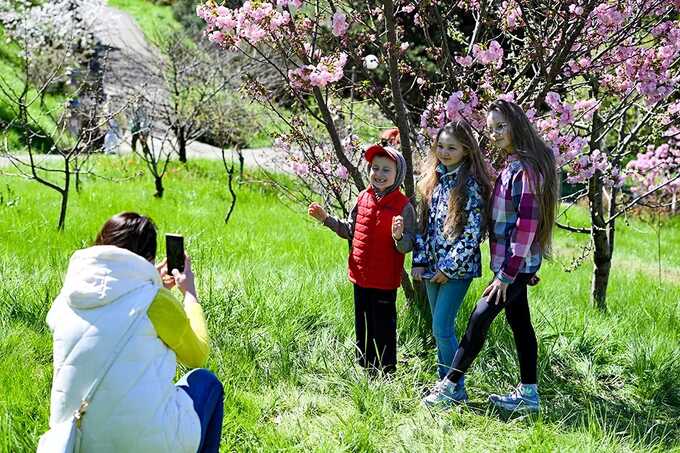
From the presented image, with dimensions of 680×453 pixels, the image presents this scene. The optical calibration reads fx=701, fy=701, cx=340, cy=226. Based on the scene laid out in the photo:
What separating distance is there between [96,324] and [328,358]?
1773 millimetres

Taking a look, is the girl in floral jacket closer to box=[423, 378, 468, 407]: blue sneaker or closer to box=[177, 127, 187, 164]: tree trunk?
box=[423, 378, 468, 407]: blue sneaker

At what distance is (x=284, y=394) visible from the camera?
10.1ft

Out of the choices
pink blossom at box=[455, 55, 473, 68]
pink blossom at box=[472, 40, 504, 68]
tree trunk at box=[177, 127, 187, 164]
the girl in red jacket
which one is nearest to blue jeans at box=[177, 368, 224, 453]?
the girl in red jacket

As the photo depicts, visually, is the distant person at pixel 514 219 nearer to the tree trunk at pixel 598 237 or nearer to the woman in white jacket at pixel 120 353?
the woman in white jacket at pixel 120 353

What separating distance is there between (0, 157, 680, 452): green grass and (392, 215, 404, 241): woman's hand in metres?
0.65

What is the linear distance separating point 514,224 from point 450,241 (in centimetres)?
27

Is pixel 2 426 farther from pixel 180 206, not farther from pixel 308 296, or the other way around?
pixel 180 206

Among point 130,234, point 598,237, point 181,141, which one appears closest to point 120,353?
point 130,234

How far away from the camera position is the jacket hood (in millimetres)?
1752

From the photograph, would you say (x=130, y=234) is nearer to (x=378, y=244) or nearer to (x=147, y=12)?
(x=378, y=244)

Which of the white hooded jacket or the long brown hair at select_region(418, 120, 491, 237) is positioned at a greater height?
the long brown hair at select_region(418, 120, 491, 237)

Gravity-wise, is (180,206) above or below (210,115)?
below

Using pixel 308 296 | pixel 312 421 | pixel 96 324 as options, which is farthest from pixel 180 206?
pixel 96 324

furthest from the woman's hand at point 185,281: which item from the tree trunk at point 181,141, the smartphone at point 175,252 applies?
the tree trunk at point 181,141
